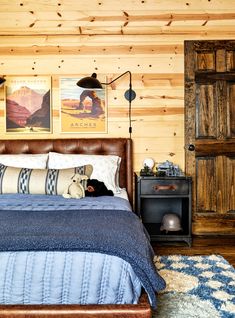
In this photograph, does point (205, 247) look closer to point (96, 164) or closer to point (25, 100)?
point (96, 164)

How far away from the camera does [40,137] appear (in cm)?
406

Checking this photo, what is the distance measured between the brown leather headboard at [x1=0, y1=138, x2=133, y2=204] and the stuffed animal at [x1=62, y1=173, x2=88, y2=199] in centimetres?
74

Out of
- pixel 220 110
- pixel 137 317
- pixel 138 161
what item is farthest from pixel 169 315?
pixel 220 110

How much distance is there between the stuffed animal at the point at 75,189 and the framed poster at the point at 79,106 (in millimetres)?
1009

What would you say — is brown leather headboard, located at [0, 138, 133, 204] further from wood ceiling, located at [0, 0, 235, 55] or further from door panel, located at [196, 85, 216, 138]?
wood ceiling, located at [0, 0, 235, 55]

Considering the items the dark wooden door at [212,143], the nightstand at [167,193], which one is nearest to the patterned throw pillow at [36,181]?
the nightstand at [167,193]

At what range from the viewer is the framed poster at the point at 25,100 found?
4.04 meters

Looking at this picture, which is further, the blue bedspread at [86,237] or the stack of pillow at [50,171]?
the stack of pillow at [50,171]

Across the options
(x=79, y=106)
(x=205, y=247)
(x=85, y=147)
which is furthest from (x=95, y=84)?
(x=205, y=247)

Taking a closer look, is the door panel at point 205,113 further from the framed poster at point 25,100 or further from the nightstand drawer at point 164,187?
the framed poster at point 25,100

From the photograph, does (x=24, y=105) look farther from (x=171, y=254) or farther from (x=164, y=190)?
(x=171, y=254)

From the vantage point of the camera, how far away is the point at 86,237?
1878 millimetres

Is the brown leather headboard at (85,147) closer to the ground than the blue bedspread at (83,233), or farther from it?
farther from it

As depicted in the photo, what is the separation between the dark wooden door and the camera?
158 inches
